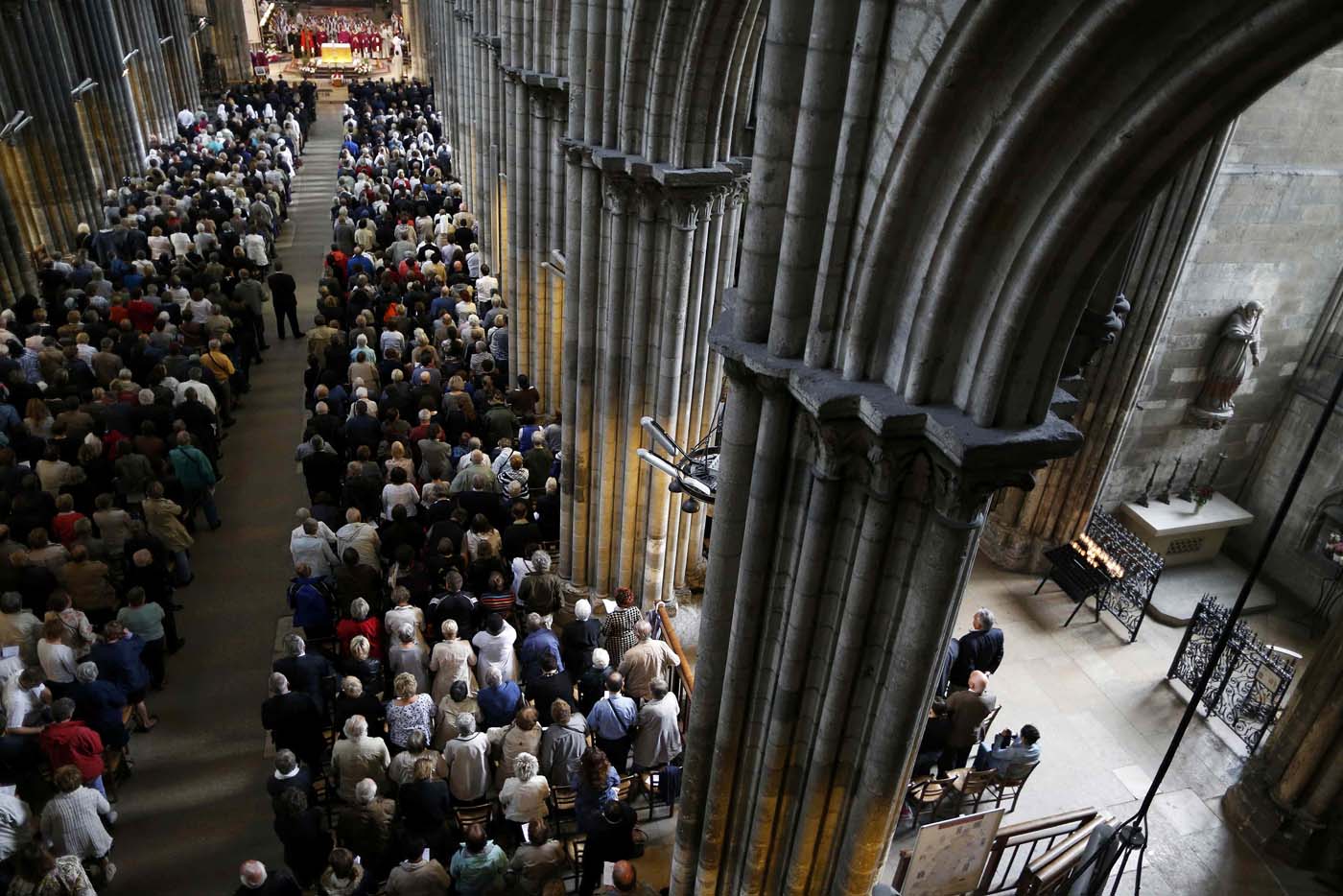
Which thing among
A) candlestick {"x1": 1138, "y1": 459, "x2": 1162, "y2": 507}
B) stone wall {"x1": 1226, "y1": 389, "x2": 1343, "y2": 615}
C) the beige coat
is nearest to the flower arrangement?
stone wall {"x1": 1226, "y1": 389, "x2": 1343, "y2": 615}

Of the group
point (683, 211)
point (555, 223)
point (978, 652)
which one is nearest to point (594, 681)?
point (978, 652)

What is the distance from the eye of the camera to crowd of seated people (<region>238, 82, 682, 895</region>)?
699cm

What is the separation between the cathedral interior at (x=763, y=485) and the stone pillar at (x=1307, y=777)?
0.04 meters

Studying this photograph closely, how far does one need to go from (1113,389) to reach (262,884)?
10.1 m

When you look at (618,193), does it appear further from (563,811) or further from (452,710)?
(563,811)

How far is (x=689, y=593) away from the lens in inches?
437

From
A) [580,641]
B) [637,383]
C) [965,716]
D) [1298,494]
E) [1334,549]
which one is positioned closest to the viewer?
[965,716]

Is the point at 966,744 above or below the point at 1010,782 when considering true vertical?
above

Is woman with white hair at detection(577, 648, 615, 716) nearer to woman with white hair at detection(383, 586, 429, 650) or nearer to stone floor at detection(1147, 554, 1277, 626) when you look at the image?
woman with white hair at detection(383, 586, 429, 650)

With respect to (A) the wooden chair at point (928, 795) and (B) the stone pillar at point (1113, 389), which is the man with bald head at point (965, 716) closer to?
(A) the wooden chair at point (928, 795)

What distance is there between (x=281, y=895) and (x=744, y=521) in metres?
3.91

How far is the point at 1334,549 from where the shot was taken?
11875 mm

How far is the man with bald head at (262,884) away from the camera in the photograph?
6199 mm

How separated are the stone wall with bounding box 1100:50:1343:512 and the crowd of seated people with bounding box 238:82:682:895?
24.7 ft
